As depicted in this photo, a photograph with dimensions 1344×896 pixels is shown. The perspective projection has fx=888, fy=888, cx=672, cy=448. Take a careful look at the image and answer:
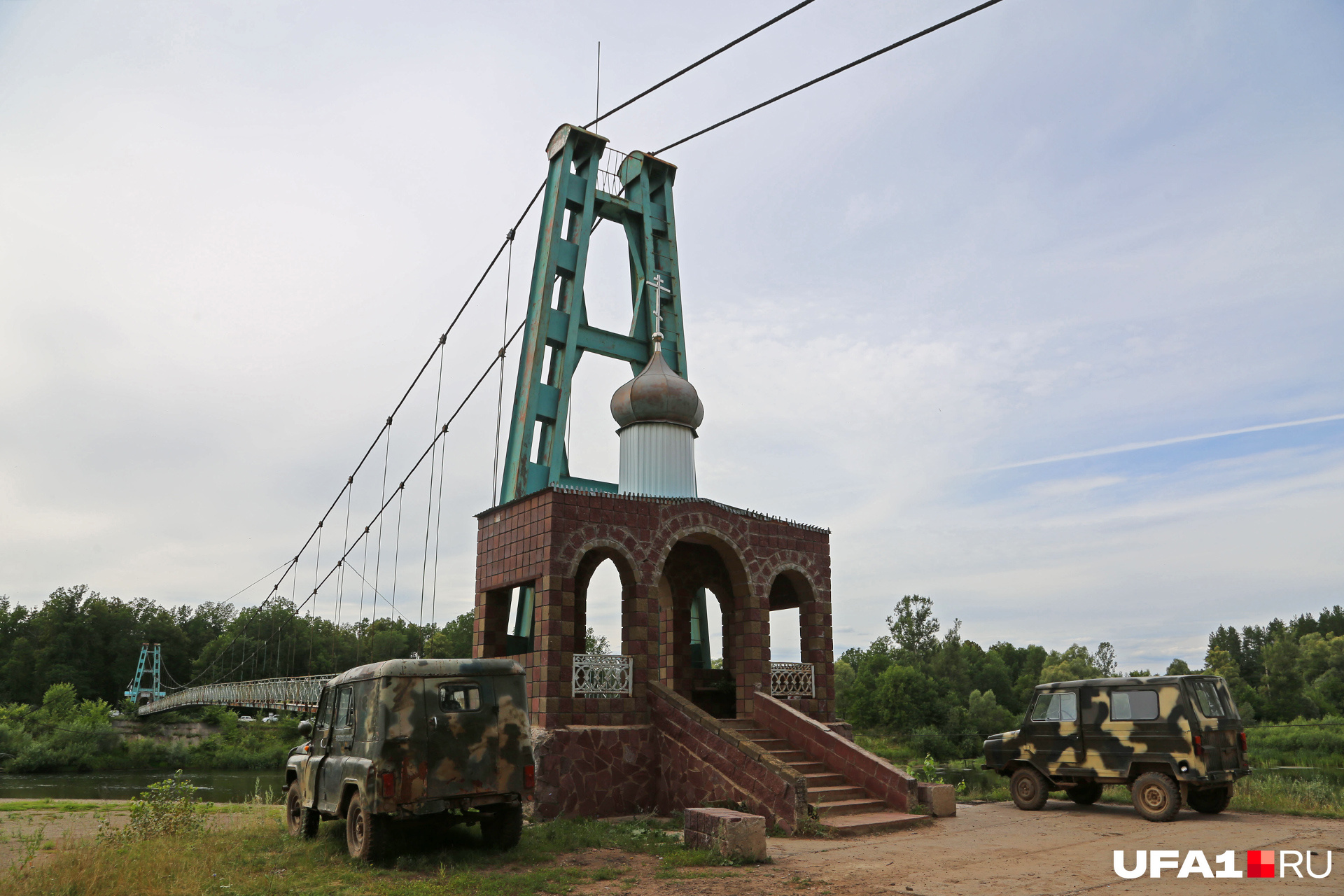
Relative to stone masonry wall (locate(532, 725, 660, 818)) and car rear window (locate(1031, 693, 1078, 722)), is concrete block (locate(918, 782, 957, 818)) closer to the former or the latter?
car rear window (locate(1031, 693, 1078, 722))

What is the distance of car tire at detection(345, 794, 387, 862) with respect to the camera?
27.3 feet

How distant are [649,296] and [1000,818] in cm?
1272

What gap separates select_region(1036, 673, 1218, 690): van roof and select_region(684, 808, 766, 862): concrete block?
465 cm

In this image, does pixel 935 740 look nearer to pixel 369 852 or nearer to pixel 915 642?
pixel 915 642

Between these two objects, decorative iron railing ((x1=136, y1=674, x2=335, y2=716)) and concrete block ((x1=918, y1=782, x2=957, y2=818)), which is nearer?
concrete block ((x1=918, y1=782, x2=957, y2=818))

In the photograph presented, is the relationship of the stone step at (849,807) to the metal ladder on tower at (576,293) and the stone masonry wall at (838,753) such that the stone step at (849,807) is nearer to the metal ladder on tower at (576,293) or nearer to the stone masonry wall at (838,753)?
the stone masonry wall at (838,753)

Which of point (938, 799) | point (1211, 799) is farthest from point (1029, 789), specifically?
point (1211, 799)

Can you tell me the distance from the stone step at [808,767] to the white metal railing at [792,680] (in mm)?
1977

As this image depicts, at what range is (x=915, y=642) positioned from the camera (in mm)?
65875

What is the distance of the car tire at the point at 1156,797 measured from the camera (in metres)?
10.5

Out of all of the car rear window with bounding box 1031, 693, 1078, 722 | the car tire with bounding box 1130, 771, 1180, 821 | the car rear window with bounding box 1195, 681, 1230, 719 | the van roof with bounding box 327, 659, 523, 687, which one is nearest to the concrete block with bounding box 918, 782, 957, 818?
the car rear window with bounding box 1031, 693, 1078, 722

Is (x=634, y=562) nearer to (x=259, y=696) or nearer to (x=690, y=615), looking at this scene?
(x=690, y=615)

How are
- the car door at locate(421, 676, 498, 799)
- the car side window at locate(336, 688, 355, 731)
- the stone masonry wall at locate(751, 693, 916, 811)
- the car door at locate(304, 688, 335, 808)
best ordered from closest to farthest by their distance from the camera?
the car door at locate(421, 676, 498, 799)
the car side window at locate(336, 688, 355, 731)
the car door at locate(304, 688, 335, 808)
the stone masonry wall at locate(751, 693, 916, 811)

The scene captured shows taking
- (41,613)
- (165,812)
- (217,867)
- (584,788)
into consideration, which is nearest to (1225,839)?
(584,788)
